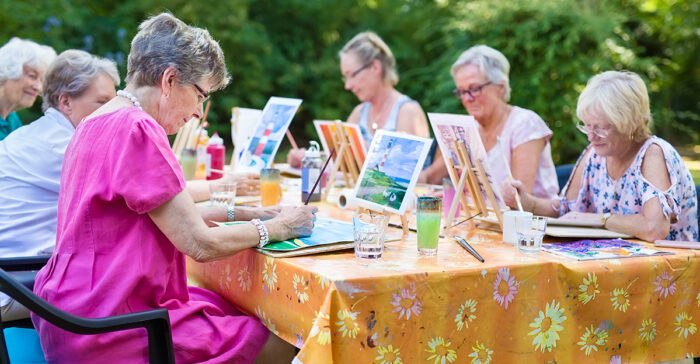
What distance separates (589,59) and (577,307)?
214 inches

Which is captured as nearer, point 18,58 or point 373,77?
point 18,58

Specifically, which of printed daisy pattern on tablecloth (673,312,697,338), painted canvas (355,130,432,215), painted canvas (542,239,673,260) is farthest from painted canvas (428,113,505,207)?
printed daisy pattern on tablecloth (673,312,697,338)

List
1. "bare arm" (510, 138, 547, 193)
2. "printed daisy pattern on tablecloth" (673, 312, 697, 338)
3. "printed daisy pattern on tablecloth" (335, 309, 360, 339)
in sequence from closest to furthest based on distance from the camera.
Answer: "printed daisy pattern on tablecloth" (335, 309, 360, 339), "printed daisy pattern on tablecloth" (673, 312, 697, 338), "bare arm" (510, 138, 547, 193)

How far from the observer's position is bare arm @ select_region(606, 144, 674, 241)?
243 cm

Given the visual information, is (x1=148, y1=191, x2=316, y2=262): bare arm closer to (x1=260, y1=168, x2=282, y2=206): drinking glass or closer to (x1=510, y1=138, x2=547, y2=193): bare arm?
(x1=260, y1=168, x2=282, y2=206): drinking glass

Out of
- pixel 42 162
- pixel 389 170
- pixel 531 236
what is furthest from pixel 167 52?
pixel 531 236

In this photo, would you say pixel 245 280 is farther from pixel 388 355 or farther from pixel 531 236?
pixel 531 236

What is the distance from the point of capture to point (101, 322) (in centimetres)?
174

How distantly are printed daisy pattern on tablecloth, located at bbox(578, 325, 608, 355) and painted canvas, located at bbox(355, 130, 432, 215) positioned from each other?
0.69 metres

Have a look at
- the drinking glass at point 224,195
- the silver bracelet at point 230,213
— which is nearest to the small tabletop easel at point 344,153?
the drinking glass at point 224,195

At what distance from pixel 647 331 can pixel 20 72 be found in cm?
325

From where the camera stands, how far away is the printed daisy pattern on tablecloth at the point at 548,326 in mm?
2012

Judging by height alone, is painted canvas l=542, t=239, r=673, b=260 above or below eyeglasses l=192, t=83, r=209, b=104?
below

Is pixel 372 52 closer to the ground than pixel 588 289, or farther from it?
farther from it
